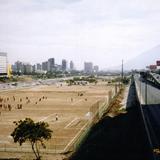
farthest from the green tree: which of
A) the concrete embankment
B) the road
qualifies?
the road

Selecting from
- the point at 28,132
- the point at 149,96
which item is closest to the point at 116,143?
the point at 28,132

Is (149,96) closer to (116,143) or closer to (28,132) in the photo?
(116,143)

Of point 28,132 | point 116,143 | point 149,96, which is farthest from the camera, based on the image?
point 149,96

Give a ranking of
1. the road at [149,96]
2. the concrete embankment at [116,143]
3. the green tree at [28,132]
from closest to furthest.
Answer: the green tree at [28,132] < the concrete embankment at [116,143] < the road at [149,96]

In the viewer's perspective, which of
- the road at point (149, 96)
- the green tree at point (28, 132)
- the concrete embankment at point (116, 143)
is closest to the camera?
the green tree at point (28, 132)

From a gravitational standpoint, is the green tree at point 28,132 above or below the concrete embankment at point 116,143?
above

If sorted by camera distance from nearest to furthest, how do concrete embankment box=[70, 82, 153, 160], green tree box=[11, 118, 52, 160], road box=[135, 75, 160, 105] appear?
1. green tree box=[11, 118, 52, 160]
2. concrete embankment box=[70, 82, 153, 160]
3. road box=[135, 75, 160, 105]

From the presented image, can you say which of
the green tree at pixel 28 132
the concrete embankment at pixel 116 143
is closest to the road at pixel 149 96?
the concrete embankment at pixel 116 143

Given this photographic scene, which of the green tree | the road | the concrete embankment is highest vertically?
the green tree

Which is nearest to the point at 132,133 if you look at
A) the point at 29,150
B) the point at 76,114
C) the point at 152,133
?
the point at 152,133

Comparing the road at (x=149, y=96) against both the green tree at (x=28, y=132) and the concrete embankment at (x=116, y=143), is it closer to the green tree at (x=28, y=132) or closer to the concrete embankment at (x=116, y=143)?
the concrete embankment at (x=116, y=143)

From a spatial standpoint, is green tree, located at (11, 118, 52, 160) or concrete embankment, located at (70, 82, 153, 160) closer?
green tree, located at (11, 118, 52, 160)

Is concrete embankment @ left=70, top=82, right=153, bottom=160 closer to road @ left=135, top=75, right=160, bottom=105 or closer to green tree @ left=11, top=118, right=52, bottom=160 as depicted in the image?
green tree @ left=11, top=118, right=52, bottom=160

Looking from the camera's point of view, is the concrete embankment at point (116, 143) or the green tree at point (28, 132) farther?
the concrete embankment at point (116, 143)
